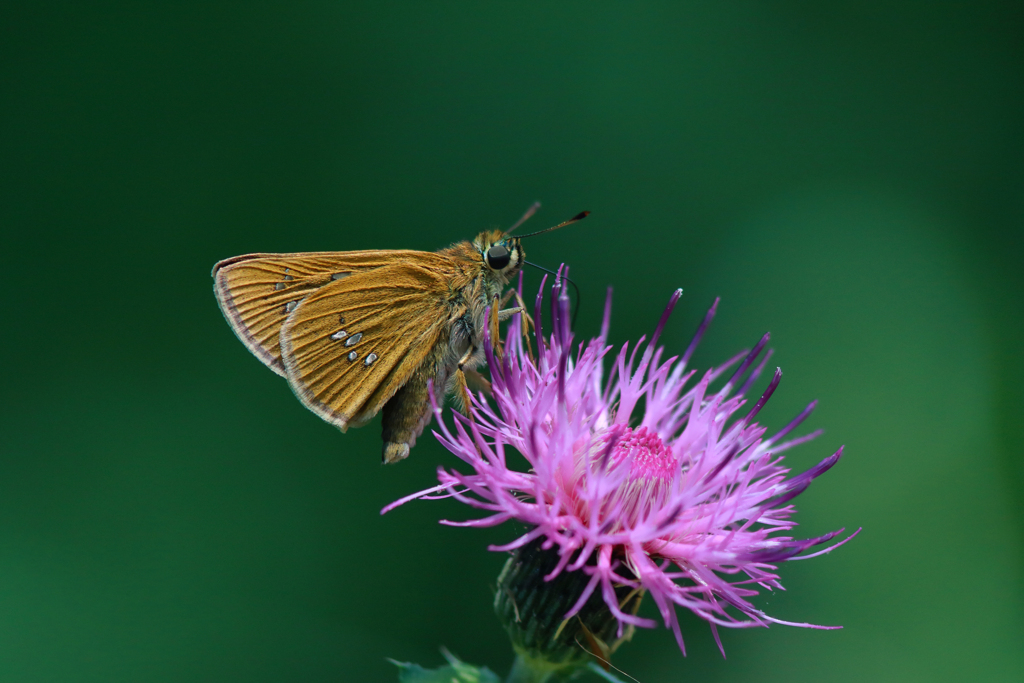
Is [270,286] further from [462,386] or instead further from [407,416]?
[462,386]

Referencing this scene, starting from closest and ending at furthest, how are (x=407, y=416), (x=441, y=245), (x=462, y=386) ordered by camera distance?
(x=462, y=386)
(x=407, y=416)
(x=441, y=245)

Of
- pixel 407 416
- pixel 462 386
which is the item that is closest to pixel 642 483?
pixel 462 386

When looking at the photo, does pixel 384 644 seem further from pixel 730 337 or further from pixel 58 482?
pixel 730 337

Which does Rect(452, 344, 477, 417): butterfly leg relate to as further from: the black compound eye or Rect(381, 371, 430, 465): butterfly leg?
the black compound eye

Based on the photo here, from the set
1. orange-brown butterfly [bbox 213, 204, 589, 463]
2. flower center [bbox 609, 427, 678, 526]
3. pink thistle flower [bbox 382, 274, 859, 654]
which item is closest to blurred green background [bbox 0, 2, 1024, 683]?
orange-brown butterfly [bbox 213, 204, 589, 463]

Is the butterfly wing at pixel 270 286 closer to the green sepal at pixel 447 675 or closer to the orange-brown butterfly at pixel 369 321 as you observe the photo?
the orange-brown butterfly at pixel 369 321
